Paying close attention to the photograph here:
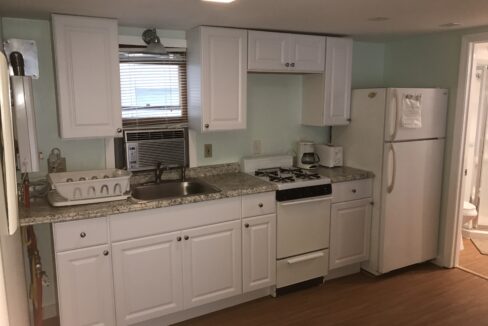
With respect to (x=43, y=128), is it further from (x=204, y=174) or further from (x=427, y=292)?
(x=427, y=292)

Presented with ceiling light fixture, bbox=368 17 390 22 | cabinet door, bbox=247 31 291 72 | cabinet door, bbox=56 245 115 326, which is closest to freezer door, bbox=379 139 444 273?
ceiling light fixture, bbox=368 17 390 22

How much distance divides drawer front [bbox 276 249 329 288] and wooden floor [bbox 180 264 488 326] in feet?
0.42

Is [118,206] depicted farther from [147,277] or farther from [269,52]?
[269,52]

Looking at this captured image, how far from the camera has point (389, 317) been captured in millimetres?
2932

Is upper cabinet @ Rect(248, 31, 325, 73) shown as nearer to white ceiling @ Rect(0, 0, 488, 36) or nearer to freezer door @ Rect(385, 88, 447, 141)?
white ceiling @ Rect(0, 0, 488, 36)

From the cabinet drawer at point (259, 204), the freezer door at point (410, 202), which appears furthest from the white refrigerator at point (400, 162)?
the cabinet drawer at point (259, 204)

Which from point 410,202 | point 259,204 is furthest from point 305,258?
point 410,202

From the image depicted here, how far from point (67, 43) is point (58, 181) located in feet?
2.99

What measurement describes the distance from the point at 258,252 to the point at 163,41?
1.82 m

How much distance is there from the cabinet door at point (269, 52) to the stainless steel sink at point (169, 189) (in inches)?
40.1

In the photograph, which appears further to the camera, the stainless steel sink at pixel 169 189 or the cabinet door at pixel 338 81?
the cabinet door at pixel 338 81

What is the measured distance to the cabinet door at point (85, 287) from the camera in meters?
2.38

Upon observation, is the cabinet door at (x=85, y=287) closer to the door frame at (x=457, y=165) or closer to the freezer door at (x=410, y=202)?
the freezer door at (x=410, y=202)

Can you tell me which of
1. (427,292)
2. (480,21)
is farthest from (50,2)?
(427,292)
